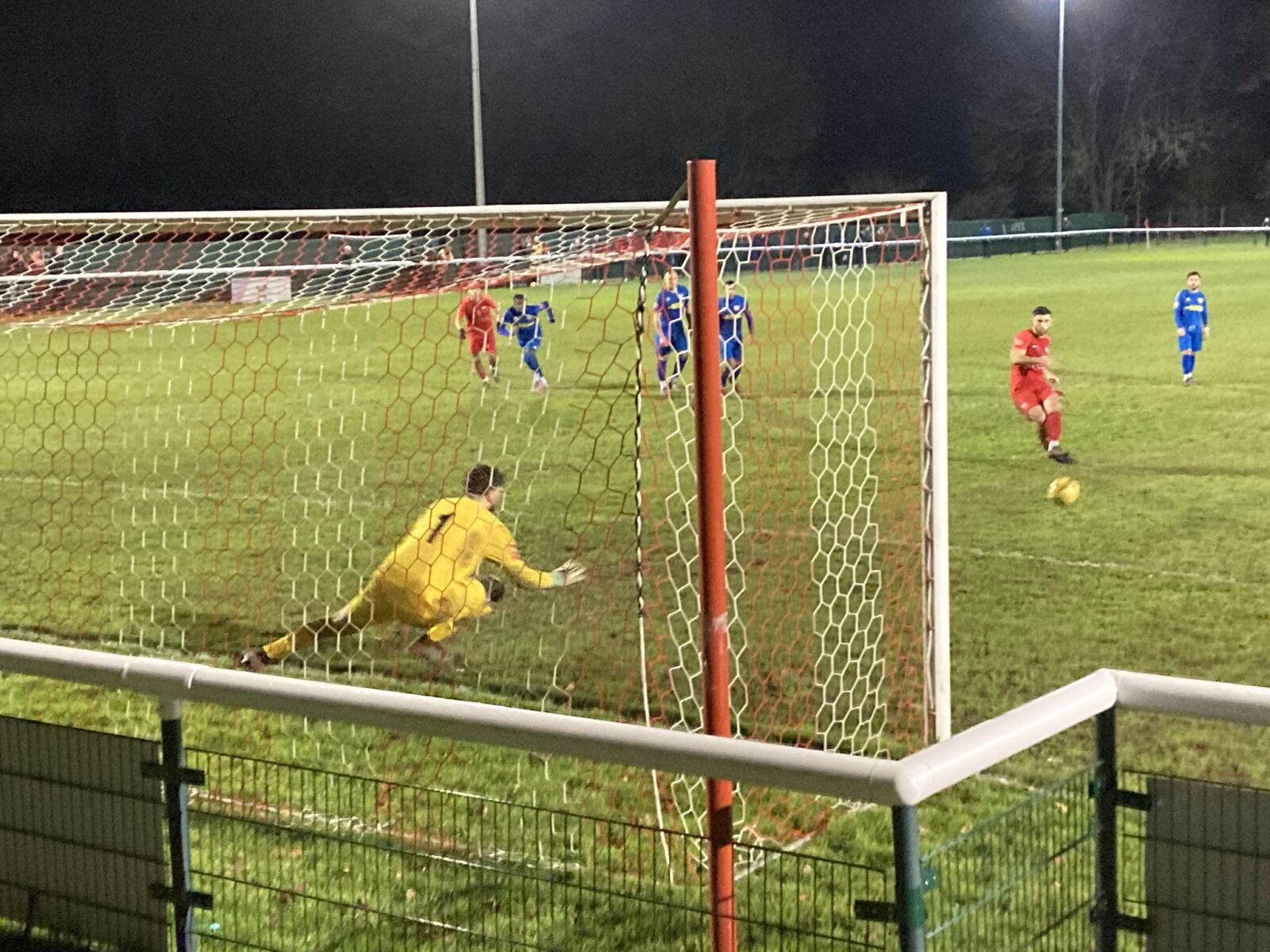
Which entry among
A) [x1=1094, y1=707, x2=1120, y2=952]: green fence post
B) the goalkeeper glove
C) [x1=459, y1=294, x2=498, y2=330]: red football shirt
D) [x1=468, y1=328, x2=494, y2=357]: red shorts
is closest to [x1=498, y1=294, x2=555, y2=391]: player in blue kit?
[x1=468, y1=328, x2=494, y2=357]: red shorts

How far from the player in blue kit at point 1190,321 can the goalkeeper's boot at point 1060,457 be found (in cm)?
498

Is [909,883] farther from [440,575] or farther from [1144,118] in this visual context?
[1144,118]

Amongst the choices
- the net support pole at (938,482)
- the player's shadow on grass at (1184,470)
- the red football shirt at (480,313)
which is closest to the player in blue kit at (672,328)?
the net support pole at (938,482)

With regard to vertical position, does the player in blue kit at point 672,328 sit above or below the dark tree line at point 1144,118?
below

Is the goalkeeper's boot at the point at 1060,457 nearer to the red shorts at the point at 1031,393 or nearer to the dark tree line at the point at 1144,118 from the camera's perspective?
the red shorts at the point at 1031,393

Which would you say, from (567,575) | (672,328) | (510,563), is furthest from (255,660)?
(672,328)

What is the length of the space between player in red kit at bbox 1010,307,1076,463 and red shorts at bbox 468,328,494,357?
14.7ft

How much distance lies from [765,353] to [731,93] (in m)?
51.2

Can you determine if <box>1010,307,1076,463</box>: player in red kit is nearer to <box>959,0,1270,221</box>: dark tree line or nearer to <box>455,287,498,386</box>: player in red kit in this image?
<box>455,287,498,386</box>: player in red kit

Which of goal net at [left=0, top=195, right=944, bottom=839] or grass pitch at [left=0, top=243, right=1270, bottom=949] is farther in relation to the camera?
grass pitch at [left=0, top=243, right=1270, bottom=949]

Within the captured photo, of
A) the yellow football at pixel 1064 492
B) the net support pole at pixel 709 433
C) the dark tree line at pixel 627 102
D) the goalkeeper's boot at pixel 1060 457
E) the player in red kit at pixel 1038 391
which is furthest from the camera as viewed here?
the dark tree line at pixel 627 102

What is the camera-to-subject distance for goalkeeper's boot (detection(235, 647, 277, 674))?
7.13m

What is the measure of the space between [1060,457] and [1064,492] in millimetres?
1785

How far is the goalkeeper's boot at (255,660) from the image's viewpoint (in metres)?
7.13
